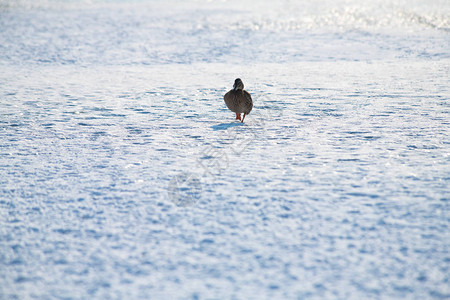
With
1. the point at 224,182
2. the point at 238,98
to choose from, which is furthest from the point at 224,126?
the point at 224,182

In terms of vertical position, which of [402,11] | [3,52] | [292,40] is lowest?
[3,52]

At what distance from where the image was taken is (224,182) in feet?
11.5

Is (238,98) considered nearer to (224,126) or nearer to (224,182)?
(224,126)

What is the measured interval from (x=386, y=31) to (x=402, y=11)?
207 inches

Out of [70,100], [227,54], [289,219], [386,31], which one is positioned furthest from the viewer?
[386,31]

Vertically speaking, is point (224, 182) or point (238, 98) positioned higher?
point (238, 98)

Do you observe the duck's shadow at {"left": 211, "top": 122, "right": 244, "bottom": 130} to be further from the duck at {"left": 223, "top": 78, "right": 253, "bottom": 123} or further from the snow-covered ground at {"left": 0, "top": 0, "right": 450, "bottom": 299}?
the duck at {"left": 223, "top": 78, "right": 253, "bottom": 123}

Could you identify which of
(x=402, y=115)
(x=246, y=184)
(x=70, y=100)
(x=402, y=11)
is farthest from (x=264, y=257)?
(x=402, y=11)

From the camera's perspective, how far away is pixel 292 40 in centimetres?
1164

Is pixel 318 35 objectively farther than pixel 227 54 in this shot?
Yes

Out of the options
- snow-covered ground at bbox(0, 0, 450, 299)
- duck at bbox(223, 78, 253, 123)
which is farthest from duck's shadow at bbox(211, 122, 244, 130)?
duck at bbox(223, 78, 253, 123)

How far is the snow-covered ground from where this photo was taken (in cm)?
234

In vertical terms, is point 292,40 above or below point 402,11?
below

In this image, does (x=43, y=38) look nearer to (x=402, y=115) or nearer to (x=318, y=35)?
(x=318, y=35)
